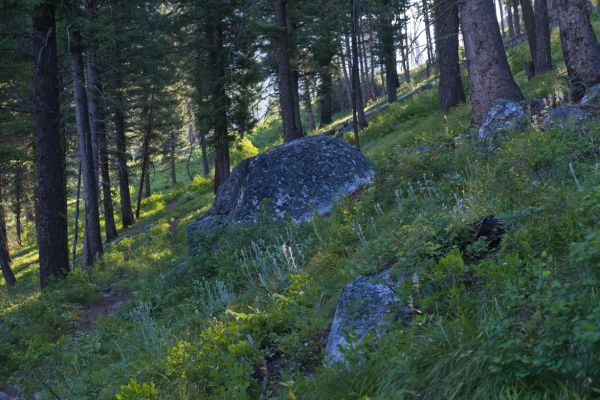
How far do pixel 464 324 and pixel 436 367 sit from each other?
1.23ft

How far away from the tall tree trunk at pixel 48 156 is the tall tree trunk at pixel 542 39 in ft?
44.0

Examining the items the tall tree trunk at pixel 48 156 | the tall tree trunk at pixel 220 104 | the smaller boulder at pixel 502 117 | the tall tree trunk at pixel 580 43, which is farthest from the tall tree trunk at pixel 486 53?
the tall tree trunk at pixel 220 104

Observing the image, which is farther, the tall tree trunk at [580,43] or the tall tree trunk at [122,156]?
the tall tree trunk at [122,156]

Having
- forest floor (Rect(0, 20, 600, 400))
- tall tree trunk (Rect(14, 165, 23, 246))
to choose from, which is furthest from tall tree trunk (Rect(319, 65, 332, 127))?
forest floor (Rect(0, 20, 600, 400))

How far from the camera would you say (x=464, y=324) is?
3293mm

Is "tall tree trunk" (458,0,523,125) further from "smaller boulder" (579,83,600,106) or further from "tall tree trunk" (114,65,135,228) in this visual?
"tall tree trunk" (114,65,135,228)

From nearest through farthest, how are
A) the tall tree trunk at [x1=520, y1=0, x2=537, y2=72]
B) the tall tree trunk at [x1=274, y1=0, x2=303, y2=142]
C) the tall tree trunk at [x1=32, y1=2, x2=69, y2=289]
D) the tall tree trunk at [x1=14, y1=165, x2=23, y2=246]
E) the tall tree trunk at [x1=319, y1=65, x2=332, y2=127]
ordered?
1. the tall tree trunk at [x1=32, y1=2, x2=69, y2=289]
2. the tall tree trunk at [x1=274, y1=0, x2=303, y2=142]
3. the tall tree trunk at [x1=520, y1=0, x2=537, y2=72]
4. the tall tree trunk at [x1=14, y1=165, x2=23, y2=246]
5. the tall tree trunk at [x1=319, y1=65, x2=332, y2=127]

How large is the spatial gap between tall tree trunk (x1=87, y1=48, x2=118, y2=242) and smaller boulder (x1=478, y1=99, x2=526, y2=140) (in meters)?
13.3

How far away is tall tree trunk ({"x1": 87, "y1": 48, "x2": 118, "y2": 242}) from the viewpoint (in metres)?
18.1

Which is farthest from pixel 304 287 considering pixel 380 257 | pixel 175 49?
pixel 175 49

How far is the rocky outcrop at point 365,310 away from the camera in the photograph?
391cm

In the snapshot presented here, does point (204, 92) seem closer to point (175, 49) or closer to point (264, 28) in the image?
point (175, 49)

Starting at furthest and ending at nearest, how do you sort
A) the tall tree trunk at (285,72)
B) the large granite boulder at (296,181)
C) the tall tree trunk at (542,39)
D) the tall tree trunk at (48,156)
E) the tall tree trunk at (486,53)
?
1. the tall tree trunk at (285,72)
2. the tall tree trunk at (542,39)
3. the tall tree trunk at (48,156)
4. the large granite boulder at (296,181)
5. the tall tree trunk at (486,53)

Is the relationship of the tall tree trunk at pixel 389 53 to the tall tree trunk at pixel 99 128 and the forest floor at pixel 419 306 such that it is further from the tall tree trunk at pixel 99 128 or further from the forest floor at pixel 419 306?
the forest floor at pixel 419 306
